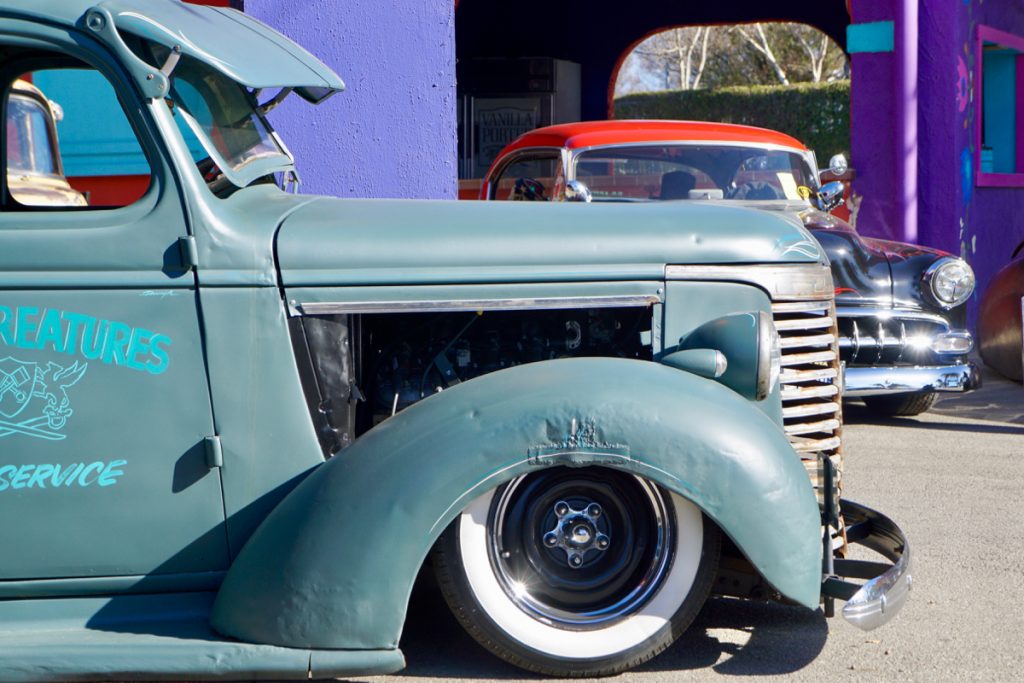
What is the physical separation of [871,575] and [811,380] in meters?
0.58

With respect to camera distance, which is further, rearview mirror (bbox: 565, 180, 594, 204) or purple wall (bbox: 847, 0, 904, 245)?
purple wall (bbox: 847, 0, 904, 245)

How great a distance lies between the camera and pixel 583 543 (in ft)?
10.9

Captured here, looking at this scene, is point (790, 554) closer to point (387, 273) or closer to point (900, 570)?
point (900, 570)

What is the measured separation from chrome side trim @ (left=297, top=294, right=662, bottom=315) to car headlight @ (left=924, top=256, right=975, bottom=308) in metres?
4.00

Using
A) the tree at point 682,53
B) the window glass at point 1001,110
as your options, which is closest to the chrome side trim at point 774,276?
the window glass at point 1001,110

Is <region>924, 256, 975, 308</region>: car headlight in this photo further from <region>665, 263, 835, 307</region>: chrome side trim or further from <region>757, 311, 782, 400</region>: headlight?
<region>757, 311, 782, 400</region>: headlight

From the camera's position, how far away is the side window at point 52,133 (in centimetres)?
353

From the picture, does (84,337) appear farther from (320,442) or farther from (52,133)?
(52,133)

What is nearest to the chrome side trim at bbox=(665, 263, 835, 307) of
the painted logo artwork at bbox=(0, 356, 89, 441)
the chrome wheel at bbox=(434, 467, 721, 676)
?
the chrome wheel at bbox=(434, 467, 721, 676)

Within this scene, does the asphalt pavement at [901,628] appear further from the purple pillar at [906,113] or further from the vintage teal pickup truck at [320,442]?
the purple pillar at [906,113]

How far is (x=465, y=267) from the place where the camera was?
11.1 ft

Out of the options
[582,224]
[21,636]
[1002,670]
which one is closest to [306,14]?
[582,224]

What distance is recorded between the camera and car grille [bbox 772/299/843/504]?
358cm

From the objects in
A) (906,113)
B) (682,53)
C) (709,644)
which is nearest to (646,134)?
(906,113)
